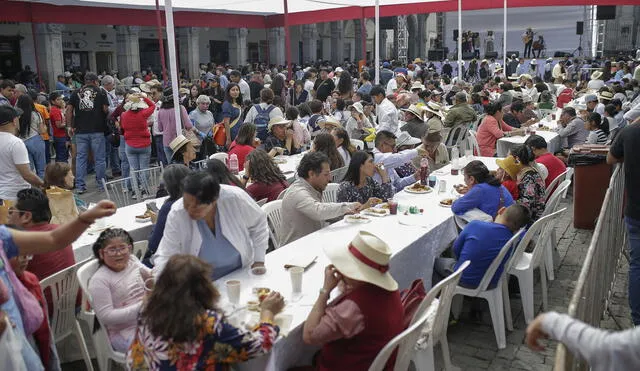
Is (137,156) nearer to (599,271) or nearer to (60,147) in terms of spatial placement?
(60,147)

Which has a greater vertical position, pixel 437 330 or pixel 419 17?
pixel 419 17

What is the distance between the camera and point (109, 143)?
30.9ft

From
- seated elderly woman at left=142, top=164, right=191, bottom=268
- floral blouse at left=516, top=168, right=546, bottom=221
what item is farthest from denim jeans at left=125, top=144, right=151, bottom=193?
floral blouse at left=516, top=168, right=546, bottom=221

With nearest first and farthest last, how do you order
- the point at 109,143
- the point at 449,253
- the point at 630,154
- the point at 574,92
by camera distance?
→ the point at 630,154 → the point at 449,253 → the point at 109,143 → the point at 574,92

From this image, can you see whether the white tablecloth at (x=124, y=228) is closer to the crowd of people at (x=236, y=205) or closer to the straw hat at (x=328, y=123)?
the crowd of people at (x=236, y=205)

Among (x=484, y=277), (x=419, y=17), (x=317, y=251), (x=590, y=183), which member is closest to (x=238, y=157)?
(x=317, y=251)

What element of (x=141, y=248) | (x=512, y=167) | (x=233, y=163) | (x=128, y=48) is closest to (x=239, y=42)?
(x=128, y=48)

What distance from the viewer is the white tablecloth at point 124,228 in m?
4.17

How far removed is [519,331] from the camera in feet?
13.9

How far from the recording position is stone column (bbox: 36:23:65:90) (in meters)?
17.9

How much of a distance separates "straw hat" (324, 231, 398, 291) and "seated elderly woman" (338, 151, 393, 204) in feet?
6.71

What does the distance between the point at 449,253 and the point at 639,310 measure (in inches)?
66.9

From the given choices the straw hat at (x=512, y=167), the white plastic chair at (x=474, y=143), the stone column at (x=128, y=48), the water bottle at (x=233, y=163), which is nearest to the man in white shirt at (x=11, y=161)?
the water bottle at (x=233, y=163)

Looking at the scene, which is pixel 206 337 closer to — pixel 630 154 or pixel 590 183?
pixel 630 154
